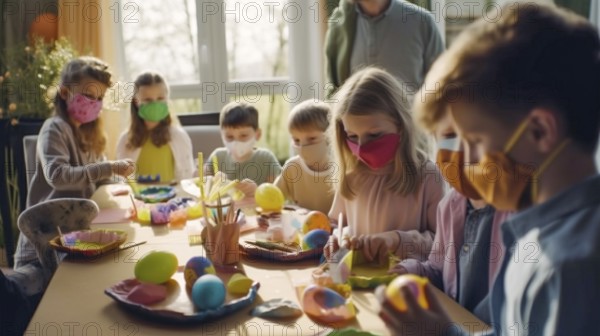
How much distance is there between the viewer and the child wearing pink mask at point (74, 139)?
2477 mm

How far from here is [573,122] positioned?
0.78 m

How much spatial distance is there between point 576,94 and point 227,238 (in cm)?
97

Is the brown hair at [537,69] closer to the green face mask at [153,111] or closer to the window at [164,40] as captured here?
the green face mask at [153,111]

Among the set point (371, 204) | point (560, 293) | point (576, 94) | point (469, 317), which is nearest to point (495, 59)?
point (576, 94)

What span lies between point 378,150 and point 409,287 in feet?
2.77

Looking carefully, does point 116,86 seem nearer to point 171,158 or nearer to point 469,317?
point 171,158

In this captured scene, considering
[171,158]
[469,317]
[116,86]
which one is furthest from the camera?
[116,86]

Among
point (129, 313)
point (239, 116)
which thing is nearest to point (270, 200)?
point (239, 116)

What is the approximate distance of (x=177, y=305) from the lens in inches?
50.2

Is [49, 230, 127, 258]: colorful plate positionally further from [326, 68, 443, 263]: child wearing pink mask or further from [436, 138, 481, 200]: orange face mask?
[436, 138, 481, 200]: orange face mask

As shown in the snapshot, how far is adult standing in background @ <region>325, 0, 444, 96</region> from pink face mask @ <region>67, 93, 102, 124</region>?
1053 mm

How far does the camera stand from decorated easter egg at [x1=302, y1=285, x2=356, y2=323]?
3.96ft

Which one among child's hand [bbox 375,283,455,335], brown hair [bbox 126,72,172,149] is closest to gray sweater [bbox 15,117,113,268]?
brown hair [bbox 126,72,172,149]

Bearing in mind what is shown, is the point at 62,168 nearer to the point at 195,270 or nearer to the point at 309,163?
the point at 309,163
